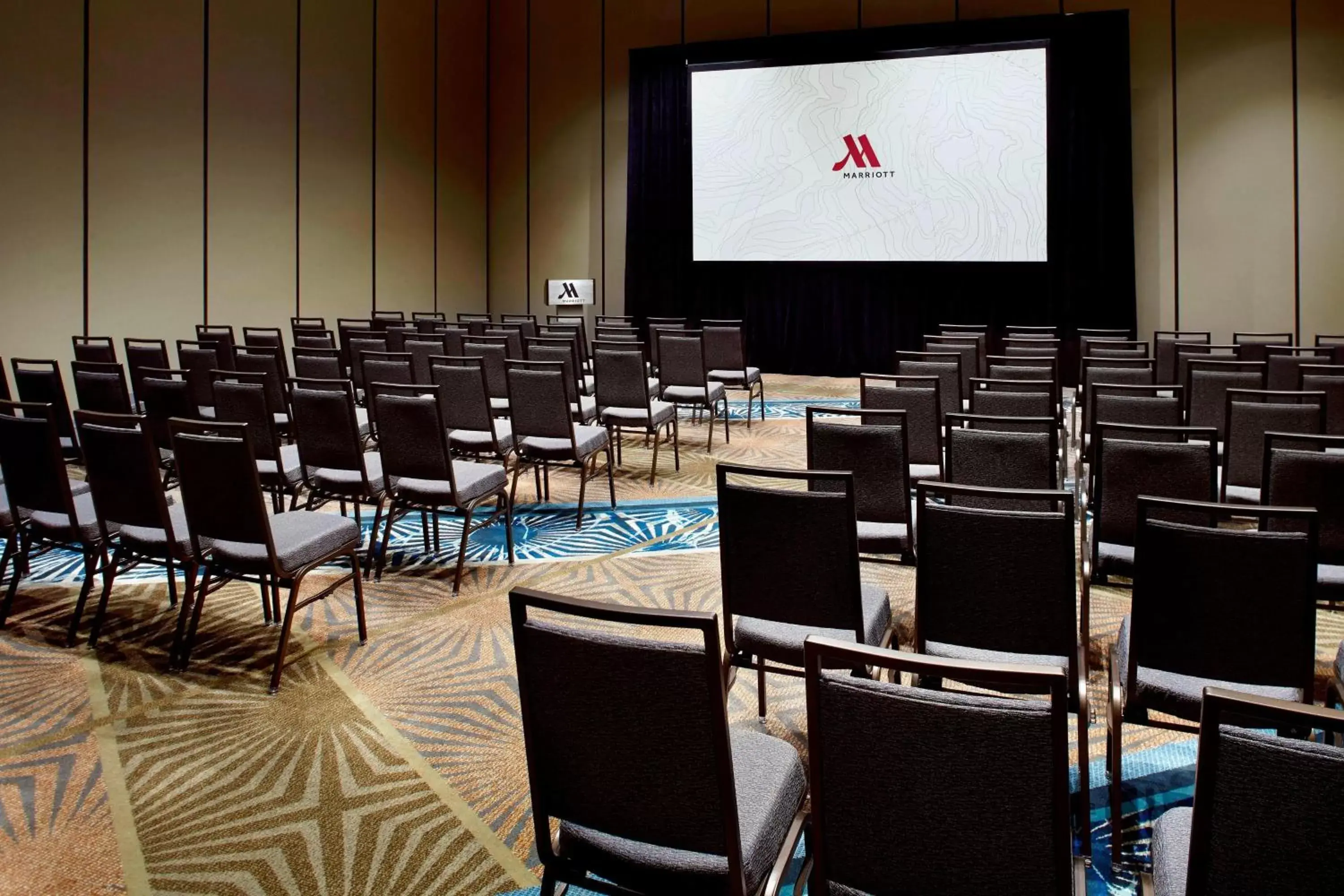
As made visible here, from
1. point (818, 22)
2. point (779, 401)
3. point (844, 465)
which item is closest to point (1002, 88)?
point (818, 22)

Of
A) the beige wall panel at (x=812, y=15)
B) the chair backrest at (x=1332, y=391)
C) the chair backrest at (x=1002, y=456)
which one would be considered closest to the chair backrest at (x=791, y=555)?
the chair backrest at (x=1002, y=456)

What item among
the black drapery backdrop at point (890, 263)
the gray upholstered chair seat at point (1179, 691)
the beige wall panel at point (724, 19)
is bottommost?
the gray upholstered chair seat at point (1179, 691)

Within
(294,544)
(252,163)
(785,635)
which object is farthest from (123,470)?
(252,163)

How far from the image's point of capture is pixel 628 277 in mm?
13516

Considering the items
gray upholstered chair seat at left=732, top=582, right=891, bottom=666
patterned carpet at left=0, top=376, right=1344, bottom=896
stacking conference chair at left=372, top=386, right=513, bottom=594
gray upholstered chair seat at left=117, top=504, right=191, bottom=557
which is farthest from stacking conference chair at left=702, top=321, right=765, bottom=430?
gray upholstered chair seat at left=732, top=582, right=891, bottom=666

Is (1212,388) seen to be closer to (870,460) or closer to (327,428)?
(870,460)

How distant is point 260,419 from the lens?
438cm

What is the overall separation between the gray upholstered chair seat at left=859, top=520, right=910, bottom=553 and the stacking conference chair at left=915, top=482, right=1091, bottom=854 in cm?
94

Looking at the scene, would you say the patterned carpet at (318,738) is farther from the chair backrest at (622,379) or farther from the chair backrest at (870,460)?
the chair backrest at (622,379)

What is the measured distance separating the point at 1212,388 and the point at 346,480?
4.54 metres

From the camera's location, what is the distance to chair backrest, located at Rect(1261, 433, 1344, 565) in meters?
2.94

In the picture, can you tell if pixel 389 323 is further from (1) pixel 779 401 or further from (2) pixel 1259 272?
(2) pixel 1259 272

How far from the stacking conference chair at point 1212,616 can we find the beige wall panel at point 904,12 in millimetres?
11400

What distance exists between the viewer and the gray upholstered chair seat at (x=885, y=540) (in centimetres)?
345
